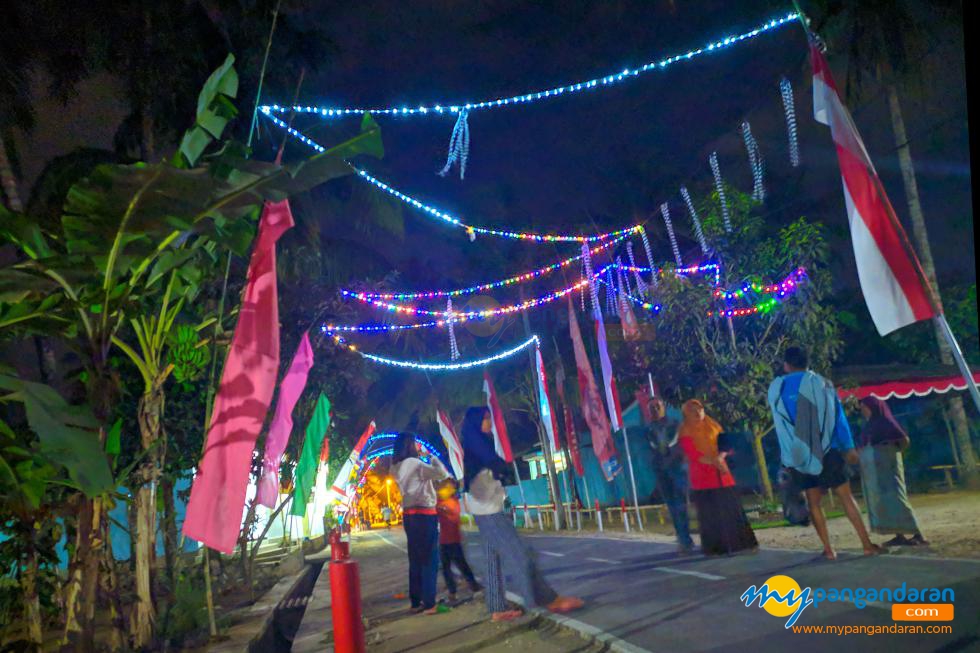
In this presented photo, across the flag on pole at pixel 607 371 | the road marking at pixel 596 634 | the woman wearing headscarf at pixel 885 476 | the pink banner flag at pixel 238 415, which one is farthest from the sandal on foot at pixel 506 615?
the flag on pole at pixel 607 371

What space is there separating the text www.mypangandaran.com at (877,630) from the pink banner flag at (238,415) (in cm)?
409

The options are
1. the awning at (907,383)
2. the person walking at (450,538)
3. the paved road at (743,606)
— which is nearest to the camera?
the paved road at (743,606)

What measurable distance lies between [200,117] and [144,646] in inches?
176

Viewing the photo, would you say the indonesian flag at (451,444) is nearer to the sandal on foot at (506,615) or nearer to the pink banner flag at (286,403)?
the pink banner flag at (286,403)

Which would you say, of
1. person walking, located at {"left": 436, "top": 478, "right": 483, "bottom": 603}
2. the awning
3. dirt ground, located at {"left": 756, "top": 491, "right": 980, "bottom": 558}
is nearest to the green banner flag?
person walking, located at {"left": 436, "top": 478, "right": 483, "bottom": 603}

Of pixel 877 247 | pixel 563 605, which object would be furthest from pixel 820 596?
pixel 877 247

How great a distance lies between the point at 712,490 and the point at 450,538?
3.33 metres

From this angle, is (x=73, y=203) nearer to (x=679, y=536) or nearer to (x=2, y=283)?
(x=2, y=283)

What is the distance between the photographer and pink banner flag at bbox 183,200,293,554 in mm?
5641

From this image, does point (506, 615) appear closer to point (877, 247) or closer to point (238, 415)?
point (238, 415)

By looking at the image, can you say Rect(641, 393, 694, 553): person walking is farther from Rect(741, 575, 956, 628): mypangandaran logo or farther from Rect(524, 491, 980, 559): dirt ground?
Rect(741, 575, 956, 628): mypangandaran logo

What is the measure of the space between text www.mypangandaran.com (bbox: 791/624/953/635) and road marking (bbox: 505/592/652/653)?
1.11 meters

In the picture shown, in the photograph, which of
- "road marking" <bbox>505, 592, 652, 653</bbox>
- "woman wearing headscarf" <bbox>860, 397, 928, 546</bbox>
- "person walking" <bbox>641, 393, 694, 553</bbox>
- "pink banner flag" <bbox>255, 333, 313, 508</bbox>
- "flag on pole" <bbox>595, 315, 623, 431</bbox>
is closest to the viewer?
"road marking" <bbox>505, 592, 652, 653</bbox>

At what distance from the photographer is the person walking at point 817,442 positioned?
23.4 feet
